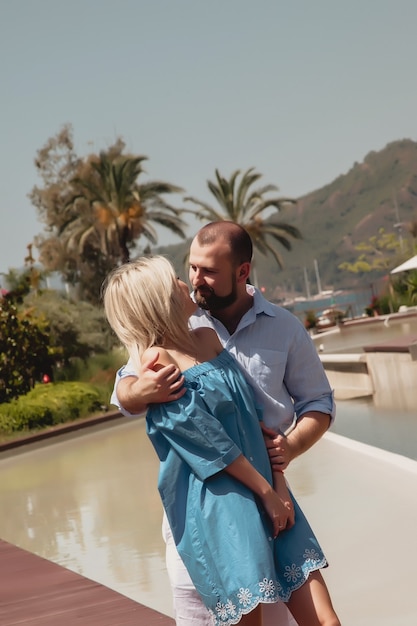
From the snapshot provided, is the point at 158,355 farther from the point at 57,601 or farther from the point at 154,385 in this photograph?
the point at 57,601

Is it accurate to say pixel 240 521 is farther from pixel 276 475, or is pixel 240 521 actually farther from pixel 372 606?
pixel 372 606

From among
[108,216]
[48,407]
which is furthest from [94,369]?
[108,216]

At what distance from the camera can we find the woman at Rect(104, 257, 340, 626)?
2268 millimetres

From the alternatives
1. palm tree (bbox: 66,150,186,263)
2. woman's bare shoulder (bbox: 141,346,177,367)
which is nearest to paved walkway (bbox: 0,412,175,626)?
woman's bare shoulder (bbox: 141,346,177,367)

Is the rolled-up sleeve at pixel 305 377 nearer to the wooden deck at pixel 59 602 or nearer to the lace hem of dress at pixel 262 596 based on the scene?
the lace hem of dress at pixel 262 596

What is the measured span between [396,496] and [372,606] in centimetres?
246

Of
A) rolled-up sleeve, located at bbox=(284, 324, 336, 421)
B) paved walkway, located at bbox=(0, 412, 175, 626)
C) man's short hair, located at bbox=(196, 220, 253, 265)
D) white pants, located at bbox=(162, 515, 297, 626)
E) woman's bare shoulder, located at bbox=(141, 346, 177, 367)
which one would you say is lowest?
paved walkway, located at bbox=(0, 412, 175, 626)

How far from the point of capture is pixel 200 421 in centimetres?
234

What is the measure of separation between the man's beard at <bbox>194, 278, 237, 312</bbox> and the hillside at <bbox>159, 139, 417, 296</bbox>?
15396 cm

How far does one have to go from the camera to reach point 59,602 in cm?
521

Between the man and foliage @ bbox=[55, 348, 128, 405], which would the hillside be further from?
the man

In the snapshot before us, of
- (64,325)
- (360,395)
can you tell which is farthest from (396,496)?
(64,325)

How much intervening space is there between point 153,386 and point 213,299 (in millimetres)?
320

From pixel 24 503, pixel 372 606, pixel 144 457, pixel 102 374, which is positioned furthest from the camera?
pixel 102 374
